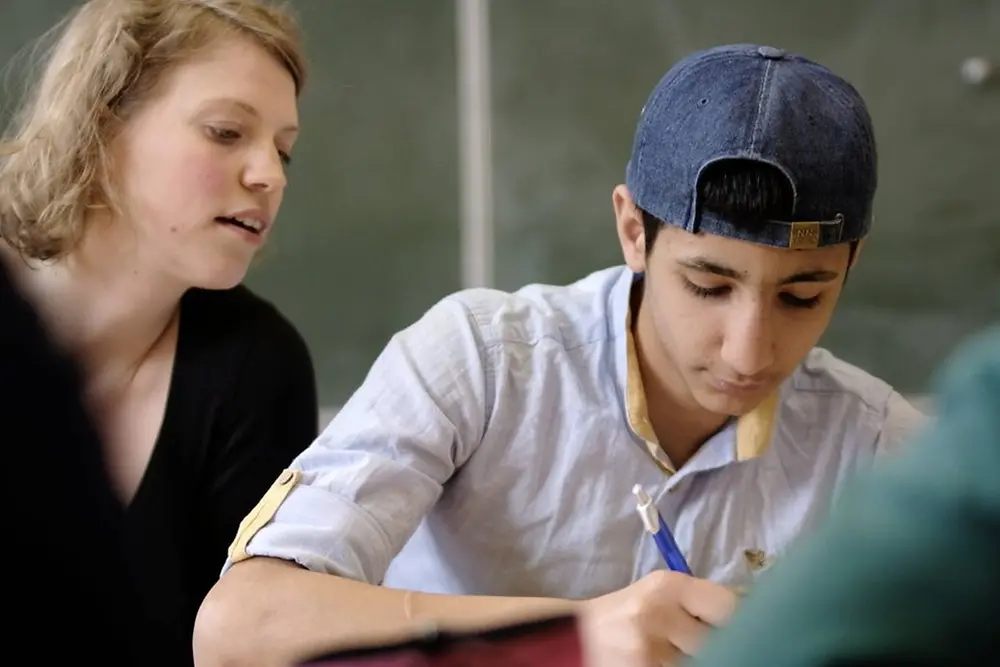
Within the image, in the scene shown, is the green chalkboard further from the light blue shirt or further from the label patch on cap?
the label patch on cap

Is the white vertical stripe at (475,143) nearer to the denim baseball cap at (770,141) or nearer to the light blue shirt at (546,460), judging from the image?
the light blue shirt at (546,460)

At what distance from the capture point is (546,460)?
0.98 meters

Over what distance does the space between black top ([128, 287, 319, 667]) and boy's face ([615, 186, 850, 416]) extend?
1.49 feet

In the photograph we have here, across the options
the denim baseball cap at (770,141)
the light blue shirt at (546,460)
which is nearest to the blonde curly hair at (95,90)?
the light blue shirt at (546,460)

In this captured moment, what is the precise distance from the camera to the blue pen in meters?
0.89

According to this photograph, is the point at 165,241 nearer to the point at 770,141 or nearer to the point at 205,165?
the point at 205,165

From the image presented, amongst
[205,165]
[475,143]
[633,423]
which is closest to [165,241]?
[205,165]

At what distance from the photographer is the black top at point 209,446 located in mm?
1084

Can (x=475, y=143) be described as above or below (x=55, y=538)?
above

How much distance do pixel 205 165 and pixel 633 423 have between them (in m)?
0.50

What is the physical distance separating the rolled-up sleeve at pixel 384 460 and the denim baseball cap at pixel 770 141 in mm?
224

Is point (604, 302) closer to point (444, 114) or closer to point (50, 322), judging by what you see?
point (50, 322)

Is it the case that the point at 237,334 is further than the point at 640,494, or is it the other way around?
the point at 237,334

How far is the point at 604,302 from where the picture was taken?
105 cm
